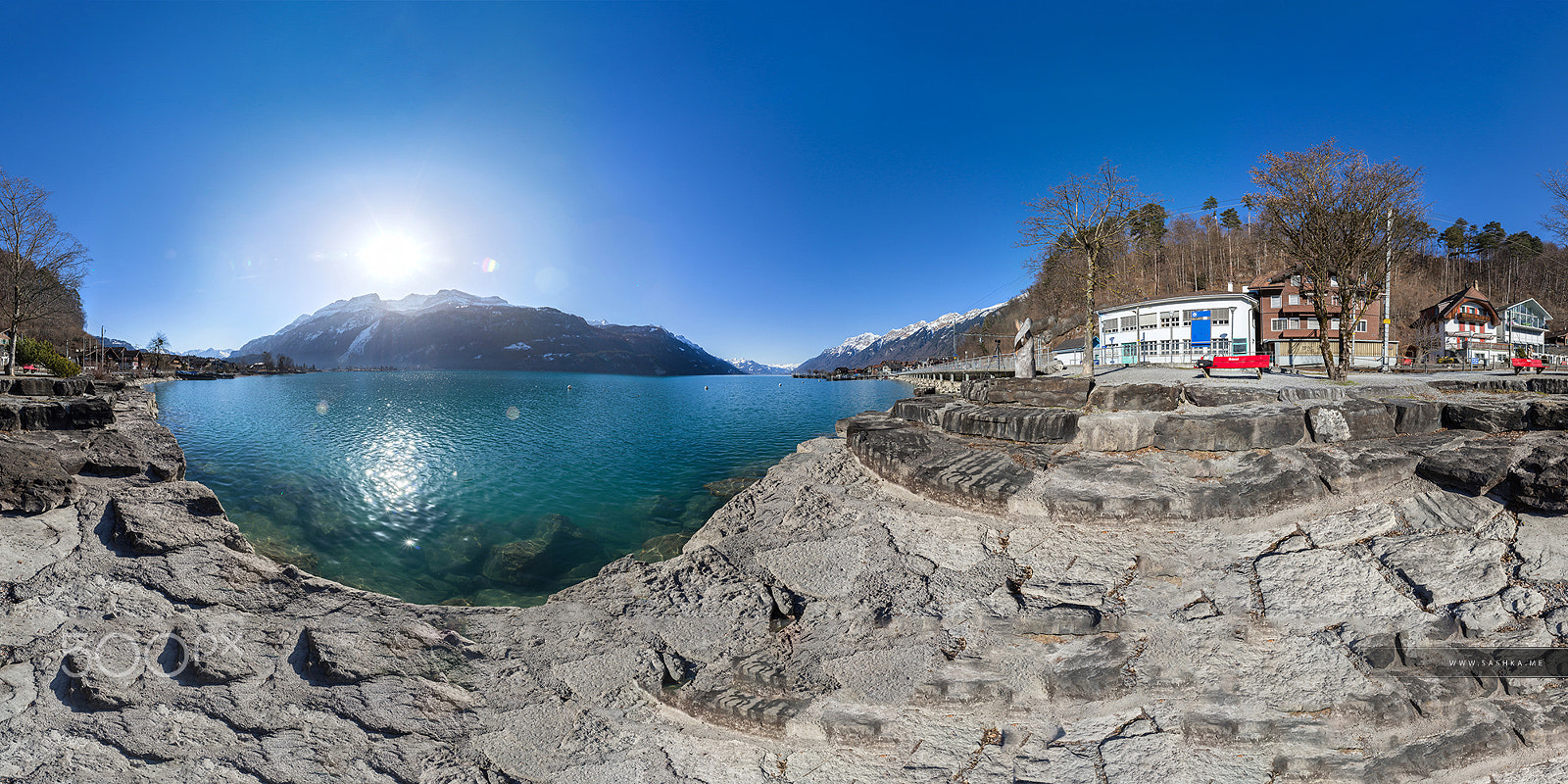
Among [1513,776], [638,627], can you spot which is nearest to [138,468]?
[638,627]

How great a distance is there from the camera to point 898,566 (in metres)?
6.59

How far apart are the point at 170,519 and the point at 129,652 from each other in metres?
3.17

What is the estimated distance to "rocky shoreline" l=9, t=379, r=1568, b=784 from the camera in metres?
3.77

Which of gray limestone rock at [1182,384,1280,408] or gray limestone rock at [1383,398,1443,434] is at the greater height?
gray limestone rock at [1182,384,1280,408]

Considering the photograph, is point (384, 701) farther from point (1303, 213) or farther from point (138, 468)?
point (1303, 213)

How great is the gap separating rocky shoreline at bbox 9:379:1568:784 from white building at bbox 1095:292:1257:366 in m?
40.5

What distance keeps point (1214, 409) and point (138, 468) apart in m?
18.7

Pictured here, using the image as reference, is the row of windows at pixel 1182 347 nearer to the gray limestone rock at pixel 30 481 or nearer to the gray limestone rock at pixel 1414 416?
the gray limestone rock at pixel 1414 416

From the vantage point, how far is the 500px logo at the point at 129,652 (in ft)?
14.1

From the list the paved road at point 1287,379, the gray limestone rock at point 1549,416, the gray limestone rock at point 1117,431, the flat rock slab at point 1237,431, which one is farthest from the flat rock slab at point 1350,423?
the paved road at point 1287,379

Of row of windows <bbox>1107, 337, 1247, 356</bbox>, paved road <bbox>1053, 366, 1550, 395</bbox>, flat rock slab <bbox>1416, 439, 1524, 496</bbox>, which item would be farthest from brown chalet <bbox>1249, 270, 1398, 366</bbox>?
flat rock slab <bbox>1416, 439, 1524, 496</bbox>

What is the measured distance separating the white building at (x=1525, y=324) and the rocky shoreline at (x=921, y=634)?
79.8 metres

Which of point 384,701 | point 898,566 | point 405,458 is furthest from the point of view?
point 405,458

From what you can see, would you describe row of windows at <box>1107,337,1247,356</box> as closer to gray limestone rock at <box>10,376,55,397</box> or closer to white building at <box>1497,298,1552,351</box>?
white building at <box>1497,298,1552,351</box>
